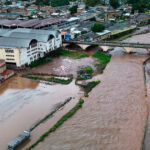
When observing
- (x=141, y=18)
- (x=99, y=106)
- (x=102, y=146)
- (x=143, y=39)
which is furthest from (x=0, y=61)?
(x=141, y=18)

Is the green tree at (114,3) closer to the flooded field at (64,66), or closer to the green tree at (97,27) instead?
the green tree at (97,27)

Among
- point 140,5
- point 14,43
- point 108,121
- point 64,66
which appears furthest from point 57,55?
point 140,5

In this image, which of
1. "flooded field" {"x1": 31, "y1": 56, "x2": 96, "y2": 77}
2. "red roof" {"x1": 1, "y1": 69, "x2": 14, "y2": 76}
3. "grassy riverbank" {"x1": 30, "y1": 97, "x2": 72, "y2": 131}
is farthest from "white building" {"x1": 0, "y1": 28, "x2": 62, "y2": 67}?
"grassy riverbank" {"x1": 30, "y1": 97, "x2": 72, "y2": 131}

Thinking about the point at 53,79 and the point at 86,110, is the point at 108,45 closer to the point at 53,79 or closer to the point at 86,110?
the point at 53,79

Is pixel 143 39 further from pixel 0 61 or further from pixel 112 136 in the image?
pixel 112 136

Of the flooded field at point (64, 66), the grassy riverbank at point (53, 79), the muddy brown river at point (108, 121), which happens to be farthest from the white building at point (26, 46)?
the muddy brown river at point (108, 121)

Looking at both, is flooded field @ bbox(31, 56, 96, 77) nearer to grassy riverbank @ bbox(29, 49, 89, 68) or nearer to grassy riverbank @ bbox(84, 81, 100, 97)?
grassy riverbank @ bbox(29, 49, 89, 68)
